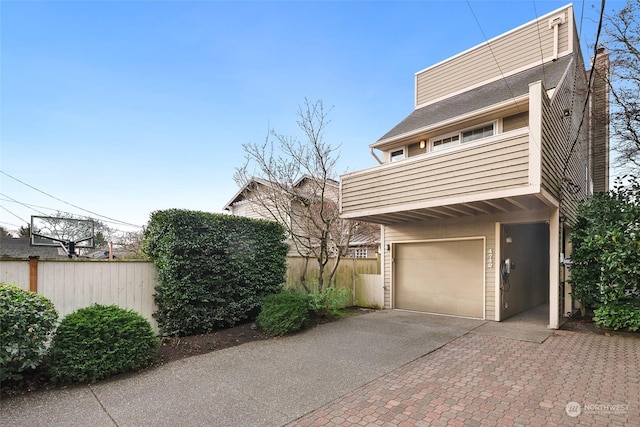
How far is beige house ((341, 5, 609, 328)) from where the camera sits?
615 cm

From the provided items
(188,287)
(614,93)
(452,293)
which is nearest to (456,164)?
(452,293)

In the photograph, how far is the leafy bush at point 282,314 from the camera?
638 cm

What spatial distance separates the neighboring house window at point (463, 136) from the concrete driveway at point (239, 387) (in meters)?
4.86

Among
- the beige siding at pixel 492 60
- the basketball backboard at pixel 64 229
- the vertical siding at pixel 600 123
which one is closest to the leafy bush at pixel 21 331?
the basketball backboard at pixel 64 229

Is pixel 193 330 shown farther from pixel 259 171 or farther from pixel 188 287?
pixel 259 171

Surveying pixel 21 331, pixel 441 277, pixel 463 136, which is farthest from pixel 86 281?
pixel 463 136

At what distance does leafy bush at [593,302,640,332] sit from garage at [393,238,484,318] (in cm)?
220

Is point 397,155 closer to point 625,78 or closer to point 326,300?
point 326,300

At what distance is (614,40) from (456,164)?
17.8 feet

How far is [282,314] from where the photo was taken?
644cm

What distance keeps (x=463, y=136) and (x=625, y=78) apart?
3922mm

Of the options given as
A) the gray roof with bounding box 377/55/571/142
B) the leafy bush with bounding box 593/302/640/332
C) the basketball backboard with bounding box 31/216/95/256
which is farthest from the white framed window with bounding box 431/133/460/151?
the basketball backboard with bounding box 31/216/95/256

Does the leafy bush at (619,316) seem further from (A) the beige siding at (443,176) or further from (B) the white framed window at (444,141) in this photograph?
(B) the white framed window at (444,141)

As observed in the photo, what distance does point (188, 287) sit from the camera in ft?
20.2
